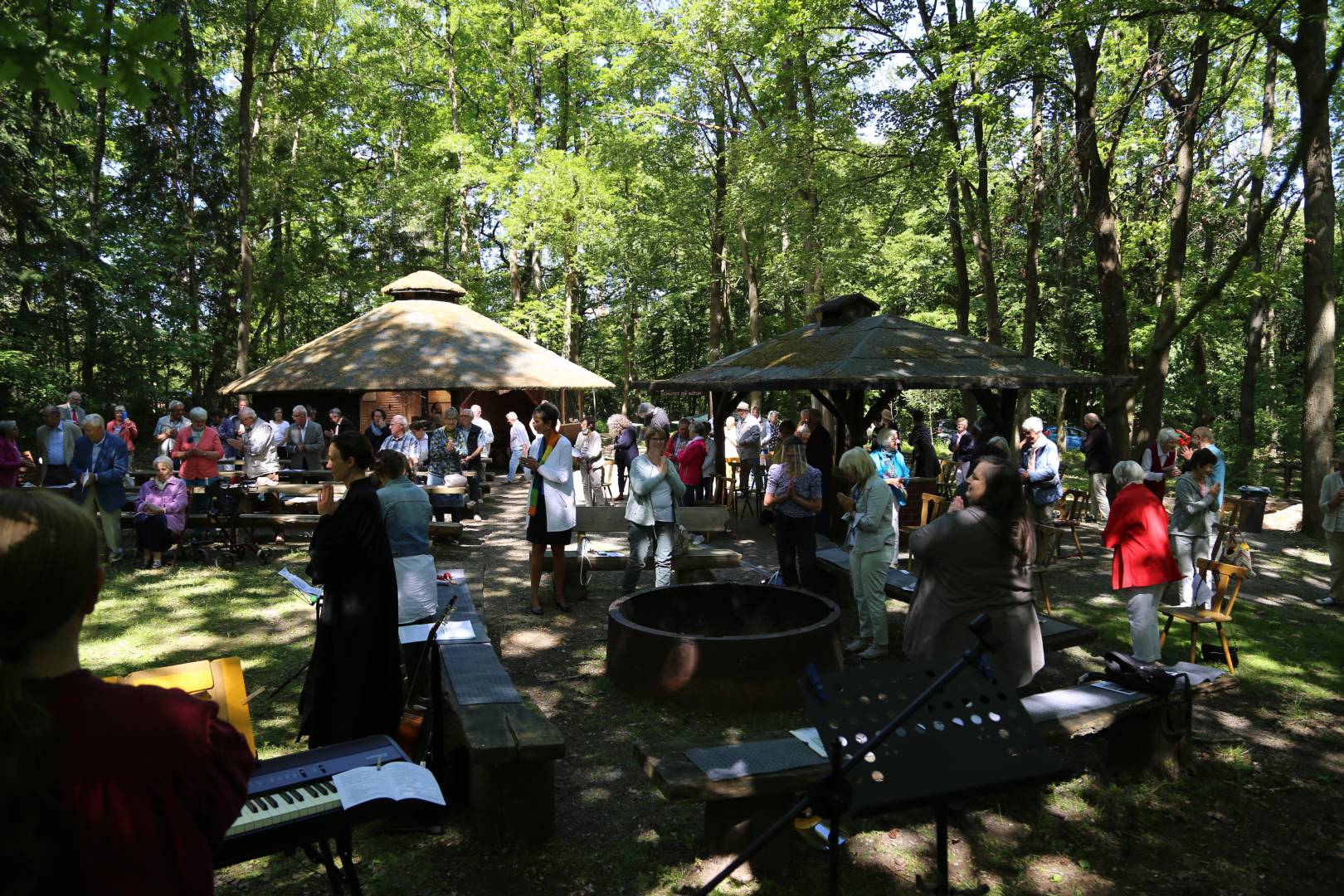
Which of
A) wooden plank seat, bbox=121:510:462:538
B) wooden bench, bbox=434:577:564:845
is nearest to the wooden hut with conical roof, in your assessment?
wooden plank seat, bbox=121:510:462:538

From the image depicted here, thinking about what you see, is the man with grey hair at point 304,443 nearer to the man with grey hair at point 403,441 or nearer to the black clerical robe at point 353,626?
the man with grey hair at point 403,441

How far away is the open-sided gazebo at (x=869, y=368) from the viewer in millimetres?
10969

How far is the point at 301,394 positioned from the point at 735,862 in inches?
882

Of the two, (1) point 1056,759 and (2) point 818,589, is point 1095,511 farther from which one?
(1) point 1056,759

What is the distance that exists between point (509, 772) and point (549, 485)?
13.6 feet

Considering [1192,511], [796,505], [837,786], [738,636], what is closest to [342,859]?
[837,786]

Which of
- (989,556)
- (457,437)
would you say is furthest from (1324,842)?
(457,437)

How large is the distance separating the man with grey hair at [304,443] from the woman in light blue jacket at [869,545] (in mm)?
11769

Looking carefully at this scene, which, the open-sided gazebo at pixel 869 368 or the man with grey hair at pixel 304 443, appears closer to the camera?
the open-sided gazebo at pixel 869 368

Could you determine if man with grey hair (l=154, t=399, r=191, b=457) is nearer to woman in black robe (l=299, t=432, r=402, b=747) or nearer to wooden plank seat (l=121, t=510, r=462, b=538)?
wooden plank seat (l=121, t=510, r=462, b=538)

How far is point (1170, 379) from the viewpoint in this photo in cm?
3200

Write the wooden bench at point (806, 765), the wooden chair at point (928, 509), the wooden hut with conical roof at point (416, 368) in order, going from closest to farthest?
the wooden bench at point (806, 765) → the wooden chair at point (928, 509) → the wooden hut with conical roof at point (416, 368)

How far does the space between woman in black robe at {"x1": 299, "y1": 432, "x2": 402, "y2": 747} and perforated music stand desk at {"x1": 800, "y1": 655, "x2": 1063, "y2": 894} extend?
2.35 meters

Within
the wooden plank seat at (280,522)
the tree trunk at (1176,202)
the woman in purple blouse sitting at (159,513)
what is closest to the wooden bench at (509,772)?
the wooden plank seat at (280,522)
